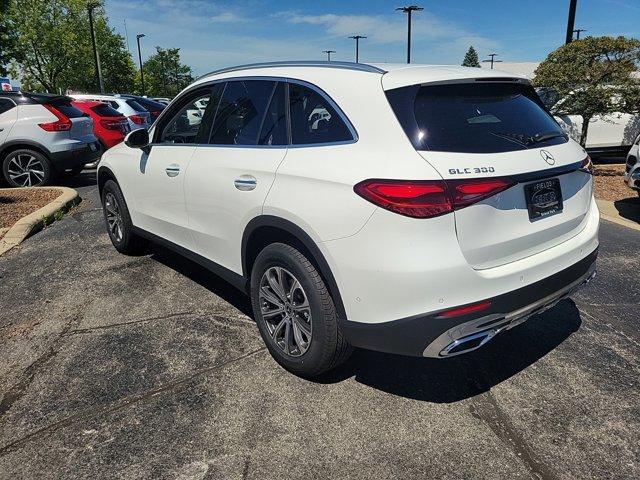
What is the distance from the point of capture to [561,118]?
391 inches

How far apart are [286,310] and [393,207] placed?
1.04 metres

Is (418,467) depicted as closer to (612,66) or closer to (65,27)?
(612,66)

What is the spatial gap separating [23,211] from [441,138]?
259 inches

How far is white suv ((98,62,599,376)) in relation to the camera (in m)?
2.29

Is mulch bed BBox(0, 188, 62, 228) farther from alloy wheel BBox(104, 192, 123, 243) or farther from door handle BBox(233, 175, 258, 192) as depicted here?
door handle BBox(233, 175, 258, 192)

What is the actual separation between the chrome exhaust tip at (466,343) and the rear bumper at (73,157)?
860 cm

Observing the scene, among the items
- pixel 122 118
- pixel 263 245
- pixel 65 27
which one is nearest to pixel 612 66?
pixel 263 245

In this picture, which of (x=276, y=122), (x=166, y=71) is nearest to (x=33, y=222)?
(x=276, y=122)

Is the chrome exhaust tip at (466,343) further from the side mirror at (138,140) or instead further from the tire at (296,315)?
the side mirror at (138,140)

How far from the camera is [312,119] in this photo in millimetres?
2816

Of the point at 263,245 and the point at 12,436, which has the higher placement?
the point at 263,245

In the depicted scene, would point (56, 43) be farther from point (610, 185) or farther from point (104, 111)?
point (610, 185)

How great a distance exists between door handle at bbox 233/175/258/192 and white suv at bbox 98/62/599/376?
0.02 m

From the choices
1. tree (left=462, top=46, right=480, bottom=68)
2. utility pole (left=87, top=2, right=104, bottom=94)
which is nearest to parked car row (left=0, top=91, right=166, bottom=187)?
utility pole (left=87, top=2, right=104, bottom=94)
